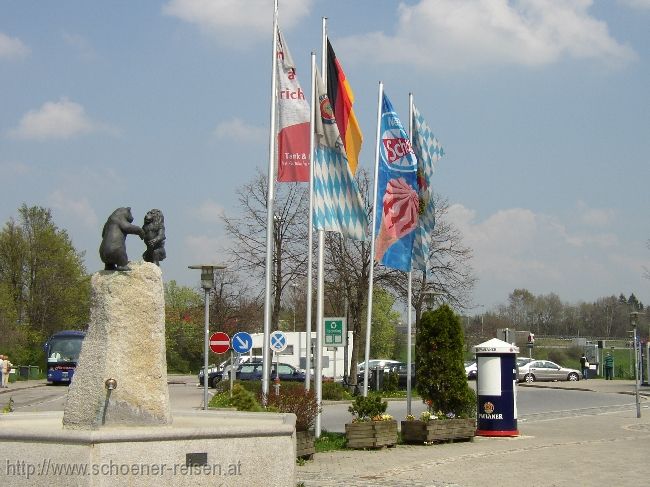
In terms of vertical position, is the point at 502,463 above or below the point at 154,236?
below

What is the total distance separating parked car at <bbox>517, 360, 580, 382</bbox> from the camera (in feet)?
182

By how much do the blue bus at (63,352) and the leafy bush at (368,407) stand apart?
33.1 metres

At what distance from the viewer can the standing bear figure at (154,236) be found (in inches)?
446

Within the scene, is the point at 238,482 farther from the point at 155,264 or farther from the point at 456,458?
the point at 456,458

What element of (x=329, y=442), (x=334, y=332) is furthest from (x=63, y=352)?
(x=329, y=442)

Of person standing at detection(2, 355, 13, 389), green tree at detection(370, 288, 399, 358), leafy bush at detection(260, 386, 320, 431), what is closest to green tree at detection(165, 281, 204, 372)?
green tree at detection(370, 288, 399, 358)

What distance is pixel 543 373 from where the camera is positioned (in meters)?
56.2

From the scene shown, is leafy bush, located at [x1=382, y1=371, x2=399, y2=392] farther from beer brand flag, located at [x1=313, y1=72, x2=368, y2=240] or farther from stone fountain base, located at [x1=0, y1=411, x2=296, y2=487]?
stone fountain base, located at [x1=0, y1=411, x2=296, y2=487]

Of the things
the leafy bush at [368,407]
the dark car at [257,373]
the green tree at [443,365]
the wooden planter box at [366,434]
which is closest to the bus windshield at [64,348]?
the dark car at [257,373]

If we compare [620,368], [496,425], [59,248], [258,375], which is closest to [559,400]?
[258,375]

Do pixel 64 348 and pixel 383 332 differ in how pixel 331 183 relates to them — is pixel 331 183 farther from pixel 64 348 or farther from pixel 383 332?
pixel 383 332

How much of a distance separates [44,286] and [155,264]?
177ft

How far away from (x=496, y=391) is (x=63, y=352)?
33.3m

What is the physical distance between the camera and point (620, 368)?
66.2 m
